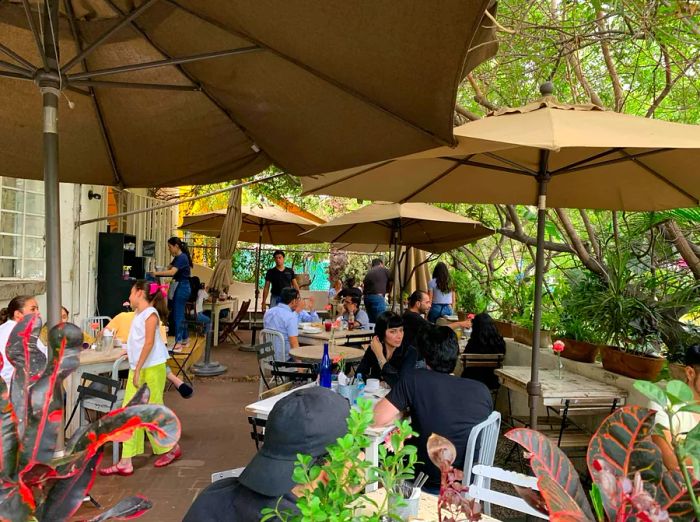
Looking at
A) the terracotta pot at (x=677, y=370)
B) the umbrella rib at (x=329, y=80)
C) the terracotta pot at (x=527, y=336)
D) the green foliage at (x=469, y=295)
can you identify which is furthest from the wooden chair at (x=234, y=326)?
the umbrella rib at (x=329, y=80)

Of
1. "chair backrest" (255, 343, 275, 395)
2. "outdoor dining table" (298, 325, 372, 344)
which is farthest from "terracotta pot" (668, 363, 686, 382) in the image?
"outdoor dining table" (298, 325, 372, 344)

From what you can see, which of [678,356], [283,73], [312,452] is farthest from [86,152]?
[678,356]

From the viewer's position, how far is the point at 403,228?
333 inches

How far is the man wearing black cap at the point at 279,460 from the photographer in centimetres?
164

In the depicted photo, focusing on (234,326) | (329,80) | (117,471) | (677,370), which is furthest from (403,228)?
(329,80)

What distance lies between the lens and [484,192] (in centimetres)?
470

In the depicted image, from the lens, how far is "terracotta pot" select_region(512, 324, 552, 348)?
5770mm

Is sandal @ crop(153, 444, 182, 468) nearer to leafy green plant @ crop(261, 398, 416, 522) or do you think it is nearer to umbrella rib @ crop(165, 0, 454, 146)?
umbrella rib @ crop(165, 0, 454, 146)

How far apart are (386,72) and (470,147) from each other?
2.96 feet

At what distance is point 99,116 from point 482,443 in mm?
2912

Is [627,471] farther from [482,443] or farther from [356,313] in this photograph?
[356,313]

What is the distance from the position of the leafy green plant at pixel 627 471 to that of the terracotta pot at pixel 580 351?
4.21 m

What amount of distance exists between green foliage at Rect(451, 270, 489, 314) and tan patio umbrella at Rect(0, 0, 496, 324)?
5558 millimetres

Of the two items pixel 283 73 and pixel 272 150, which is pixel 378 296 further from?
pixel 283 73
